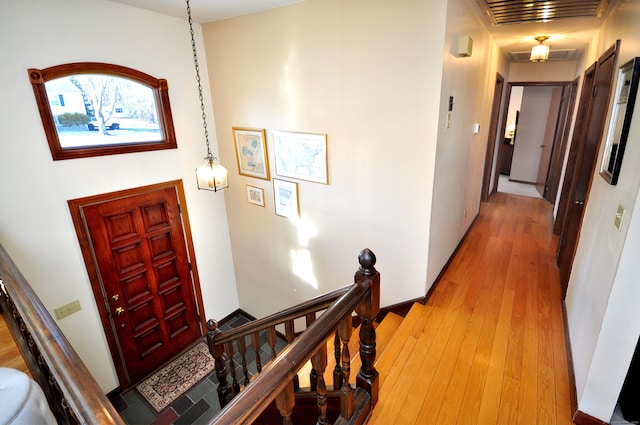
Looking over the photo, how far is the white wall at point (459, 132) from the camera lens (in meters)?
2.41

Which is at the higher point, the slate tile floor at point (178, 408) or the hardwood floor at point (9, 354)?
the hardwood floor at point (9, 354)

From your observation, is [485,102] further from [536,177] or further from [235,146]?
[536,177]

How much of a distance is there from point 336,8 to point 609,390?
10.1 ft

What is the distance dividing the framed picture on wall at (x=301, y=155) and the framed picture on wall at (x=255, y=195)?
424mm

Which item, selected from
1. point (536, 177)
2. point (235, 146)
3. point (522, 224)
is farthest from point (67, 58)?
point (536, 177)

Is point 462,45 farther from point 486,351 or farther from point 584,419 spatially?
point 584,419

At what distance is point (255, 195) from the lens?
Result: 386 cm

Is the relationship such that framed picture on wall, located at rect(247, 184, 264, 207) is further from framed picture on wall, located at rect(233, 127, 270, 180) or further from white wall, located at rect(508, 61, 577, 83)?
white wall, located at rect(508, 61, 577, 83)

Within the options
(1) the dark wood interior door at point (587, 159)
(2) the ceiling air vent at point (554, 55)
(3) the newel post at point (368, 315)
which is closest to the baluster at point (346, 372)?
(3) the newel post at point (368, 315)

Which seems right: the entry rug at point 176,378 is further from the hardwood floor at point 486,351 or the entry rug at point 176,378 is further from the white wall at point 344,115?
the hardwood floor at point 486,351

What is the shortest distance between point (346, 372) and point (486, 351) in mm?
1376

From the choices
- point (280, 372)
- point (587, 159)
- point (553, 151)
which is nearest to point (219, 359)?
point (280, 372)

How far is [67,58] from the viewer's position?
2672 mm

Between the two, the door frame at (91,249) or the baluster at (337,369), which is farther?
the door frame at (91,249)
